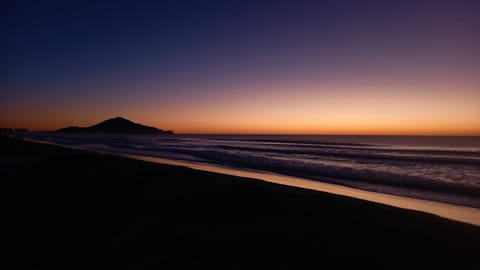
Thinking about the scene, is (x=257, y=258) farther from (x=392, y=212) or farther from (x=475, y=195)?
(x=475, y=195)

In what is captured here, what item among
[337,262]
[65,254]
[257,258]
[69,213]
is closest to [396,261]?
[337,262]

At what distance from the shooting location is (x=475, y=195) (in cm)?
1194

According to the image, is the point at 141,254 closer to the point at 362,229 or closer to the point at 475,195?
the point at 362,229

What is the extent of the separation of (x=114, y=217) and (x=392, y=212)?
295 inches

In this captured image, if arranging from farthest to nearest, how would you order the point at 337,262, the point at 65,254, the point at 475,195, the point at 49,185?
1. the point at 475,195
2. the point at 49,185
3. the point at 65,254
4. the point at 337,262

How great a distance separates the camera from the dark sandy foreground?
495 cm

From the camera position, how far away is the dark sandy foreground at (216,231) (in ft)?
16.2

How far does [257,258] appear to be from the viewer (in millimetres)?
4887

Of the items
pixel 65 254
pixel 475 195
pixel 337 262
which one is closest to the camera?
pixel 337 262

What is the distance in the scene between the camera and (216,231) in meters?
6.15

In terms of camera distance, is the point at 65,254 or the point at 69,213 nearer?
the point at 65,254

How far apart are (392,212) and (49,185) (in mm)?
11894

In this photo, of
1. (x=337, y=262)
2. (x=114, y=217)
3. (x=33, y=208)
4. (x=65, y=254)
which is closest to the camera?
(x=337, y=262)

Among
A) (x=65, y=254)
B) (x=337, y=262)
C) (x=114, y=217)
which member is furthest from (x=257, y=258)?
(x=114, y=217)
